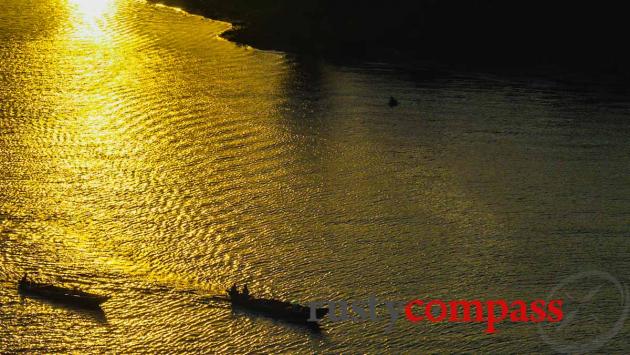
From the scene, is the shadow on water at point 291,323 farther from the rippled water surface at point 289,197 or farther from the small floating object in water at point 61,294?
the small floating object in water at point 61,294

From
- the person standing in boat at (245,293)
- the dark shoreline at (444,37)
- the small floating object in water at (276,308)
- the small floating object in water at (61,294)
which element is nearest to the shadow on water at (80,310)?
the small floating object in water at (61,294)

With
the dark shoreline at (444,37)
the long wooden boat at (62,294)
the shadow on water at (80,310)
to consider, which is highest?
the dark shoreline at (444,37)

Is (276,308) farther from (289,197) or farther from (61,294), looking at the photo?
(289,197)

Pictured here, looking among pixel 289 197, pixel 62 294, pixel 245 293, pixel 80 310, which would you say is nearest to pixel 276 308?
pixel 245 293

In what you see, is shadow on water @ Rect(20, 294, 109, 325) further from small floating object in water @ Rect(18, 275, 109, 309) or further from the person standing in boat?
the person standing in boat

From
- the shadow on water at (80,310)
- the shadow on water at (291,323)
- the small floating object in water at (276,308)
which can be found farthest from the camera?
the shadow on water at (80,310)

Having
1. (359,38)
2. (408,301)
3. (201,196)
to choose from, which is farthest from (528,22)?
(408,301)

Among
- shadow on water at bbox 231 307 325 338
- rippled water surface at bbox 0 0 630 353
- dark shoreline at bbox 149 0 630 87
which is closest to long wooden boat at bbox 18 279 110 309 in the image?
rippled water surface at bbox 0 0 630 353
